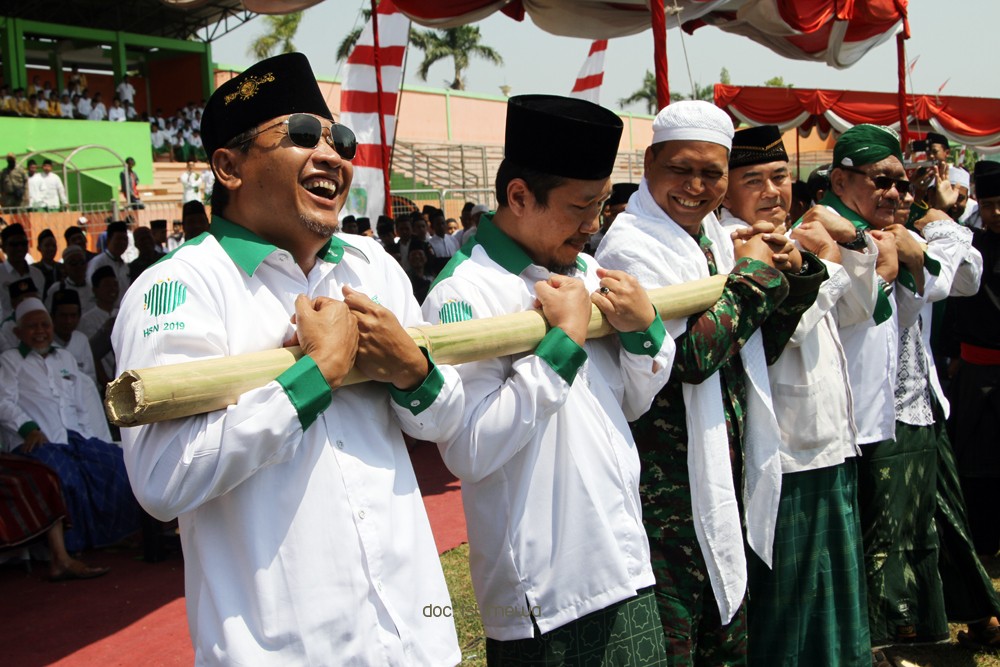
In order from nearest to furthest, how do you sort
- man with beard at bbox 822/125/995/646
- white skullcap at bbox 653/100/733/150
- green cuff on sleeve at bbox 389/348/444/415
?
green cuff on sleeve at bbox 389/348/444/415 → white skullcap at bbox 653/100/733/150 → man with beard at bbox 822/125/995/646

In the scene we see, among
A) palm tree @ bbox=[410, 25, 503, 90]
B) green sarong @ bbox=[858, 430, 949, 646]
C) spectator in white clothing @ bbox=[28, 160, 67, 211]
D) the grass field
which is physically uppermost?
palm tree @ bbox=[410, 25, 503, 90]

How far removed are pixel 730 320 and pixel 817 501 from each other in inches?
34.7

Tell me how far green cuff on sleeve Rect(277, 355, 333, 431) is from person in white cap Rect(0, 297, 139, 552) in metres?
4.59

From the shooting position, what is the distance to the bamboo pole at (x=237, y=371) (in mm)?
1502

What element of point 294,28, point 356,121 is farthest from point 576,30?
point 294,28

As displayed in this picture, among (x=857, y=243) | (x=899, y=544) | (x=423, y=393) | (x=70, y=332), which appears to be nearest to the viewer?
(x=423, y=393)

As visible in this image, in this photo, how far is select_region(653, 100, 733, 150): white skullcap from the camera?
2631 millimetres

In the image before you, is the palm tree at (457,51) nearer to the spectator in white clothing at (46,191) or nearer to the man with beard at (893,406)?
the spectator in white clothing at (46,191)

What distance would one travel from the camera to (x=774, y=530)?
9.35 feet

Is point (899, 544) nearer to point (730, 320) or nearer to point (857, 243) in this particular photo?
point (857, 243)

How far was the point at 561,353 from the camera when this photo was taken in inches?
80.5

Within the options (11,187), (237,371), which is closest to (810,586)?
(237,371)

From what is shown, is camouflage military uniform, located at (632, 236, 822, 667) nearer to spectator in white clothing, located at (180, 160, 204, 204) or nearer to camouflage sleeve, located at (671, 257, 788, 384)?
camouflage sleeve, located at (671, 257, 788, 384)

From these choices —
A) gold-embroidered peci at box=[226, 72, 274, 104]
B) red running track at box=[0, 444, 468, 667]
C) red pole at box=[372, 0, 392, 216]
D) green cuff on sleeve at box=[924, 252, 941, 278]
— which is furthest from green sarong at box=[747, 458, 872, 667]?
red pole at box=[372, 0, 392, 216]
